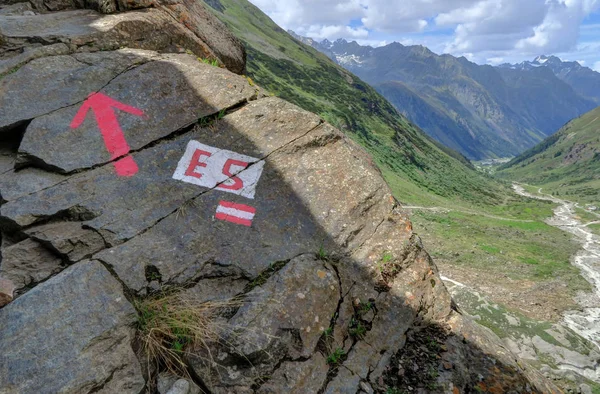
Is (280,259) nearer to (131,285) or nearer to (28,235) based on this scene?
(131,285)

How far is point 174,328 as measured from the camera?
6.04 m

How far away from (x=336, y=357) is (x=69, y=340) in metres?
4.36

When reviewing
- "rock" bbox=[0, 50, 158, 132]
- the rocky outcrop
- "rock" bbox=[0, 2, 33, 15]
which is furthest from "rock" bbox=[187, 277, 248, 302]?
"rock" bbox=[0, 2, 33, 15]

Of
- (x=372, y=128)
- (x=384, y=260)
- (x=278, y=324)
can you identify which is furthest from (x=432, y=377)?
(x=372, y=128)

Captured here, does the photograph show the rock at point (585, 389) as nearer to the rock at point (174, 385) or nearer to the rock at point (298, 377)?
the rock at point (298, 377)

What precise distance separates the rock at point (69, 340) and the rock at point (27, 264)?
49cm

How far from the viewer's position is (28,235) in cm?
695

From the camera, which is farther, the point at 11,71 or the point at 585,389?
the point at 585,389

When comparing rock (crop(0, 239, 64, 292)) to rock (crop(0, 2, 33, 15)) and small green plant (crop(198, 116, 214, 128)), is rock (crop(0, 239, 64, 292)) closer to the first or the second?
small green plant (crop(198, 116, 214, 128))

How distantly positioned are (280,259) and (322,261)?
0.91 m

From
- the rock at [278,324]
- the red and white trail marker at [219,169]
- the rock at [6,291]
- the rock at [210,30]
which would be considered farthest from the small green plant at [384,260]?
the rock at [210,30]

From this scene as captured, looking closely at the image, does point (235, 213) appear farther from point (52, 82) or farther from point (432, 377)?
point (52, 82)

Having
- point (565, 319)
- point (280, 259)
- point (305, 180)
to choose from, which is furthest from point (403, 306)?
point (565, 319)

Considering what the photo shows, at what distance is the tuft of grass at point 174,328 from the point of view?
19.1 feet
